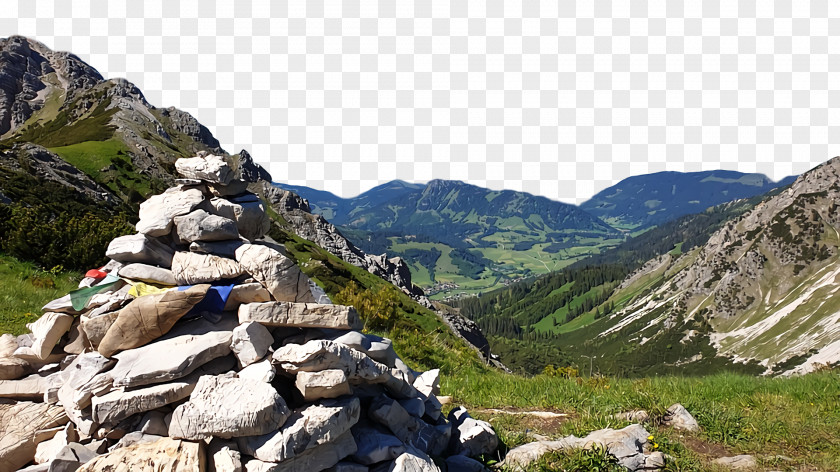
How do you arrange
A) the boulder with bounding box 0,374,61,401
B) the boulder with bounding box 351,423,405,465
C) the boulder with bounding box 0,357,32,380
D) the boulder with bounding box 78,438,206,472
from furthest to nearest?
the boulder with bounding box 0,357,32,380, the boulder with bounding box 0,374,61,401, the boulder with bounding box 351,423,405,465, the boulder with bounding box 78,438,206,472

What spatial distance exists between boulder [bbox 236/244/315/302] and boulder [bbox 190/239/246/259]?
0.28m

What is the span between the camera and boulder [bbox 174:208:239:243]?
829 cm

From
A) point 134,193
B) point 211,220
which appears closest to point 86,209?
point 134,193

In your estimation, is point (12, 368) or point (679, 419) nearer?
point (12, 368)

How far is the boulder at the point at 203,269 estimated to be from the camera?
8070 millimetres

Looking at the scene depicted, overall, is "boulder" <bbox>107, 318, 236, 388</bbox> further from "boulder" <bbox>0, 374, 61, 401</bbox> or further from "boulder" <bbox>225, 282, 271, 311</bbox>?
"boulder" <bbox>0, 374, 61, 401</bbox>

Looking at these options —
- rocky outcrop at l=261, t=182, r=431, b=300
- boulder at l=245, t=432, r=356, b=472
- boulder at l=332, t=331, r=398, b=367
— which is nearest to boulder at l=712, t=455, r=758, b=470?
boulder at l=332, t=331, r=398, b=367

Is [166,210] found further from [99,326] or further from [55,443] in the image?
[55,443]

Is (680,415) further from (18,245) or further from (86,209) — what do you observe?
(86,209)

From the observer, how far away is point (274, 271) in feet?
26.4

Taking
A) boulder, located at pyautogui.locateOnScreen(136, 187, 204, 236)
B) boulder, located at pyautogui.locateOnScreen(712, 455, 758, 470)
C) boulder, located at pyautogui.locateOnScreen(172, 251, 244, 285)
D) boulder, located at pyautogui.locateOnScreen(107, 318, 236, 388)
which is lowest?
boulder, located at pyautogui.locateOnScreen(712, 455, 758, 470)

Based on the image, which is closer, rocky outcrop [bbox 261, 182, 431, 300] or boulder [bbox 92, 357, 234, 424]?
boulder [bbox 92, 357, 234, 424]

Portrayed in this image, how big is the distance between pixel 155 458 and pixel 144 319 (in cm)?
231

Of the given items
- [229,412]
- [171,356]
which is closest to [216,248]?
[171,356]
